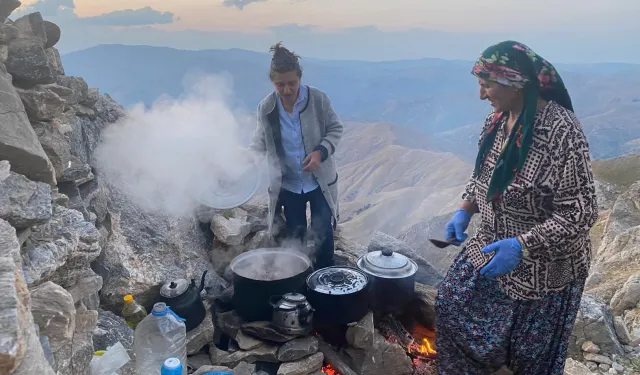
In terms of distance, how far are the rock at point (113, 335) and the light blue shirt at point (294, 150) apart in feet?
6.27

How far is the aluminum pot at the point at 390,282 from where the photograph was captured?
388 centimetres

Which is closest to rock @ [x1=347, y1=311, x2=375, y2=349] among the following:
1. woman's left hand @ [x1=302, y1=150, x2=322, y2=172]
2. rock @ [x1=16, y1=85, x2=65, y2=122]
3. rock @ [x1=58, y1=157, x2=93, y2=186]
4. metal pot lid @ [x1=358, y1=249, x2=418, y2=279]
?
metal pot lid @ [x1=358, y1=249, x2=418, y2=279]

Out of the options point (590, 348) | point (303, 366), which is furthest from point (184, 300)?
point (590, 348)

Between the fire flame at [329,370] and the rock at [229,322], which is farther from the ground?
the rock at [229,322]

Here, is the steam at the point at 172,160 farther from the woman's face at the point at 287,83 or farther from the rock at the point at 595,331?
the rock at the point at 595,331

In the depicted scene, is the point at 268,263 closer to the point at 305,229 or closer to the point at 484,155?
the point at 305,229

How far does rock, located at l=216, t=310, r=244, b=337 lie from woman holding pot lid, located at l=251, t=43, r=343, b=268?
1.08m

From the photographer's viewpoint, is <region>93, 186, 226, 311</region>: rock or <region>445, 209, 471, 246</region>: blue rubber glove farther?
<region>93, 186, 226, 311</region>: rock

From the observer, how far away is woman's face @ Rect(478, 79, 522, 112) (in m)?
2.54

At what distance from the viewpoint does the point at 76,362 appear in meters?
2.03

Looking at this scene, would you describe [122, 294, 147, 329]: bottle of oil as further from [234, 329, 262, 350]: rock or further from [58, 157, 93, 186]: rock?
[58, 157, 93, 186]: rock

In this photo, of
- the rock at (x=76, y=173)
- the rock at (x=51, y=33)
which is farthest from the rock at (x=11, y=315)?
the rock at (x=51, y=33)

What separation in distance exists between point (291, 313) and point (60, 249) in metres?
1.80

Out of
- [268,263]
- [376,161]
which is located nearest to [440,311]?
[268,263]
